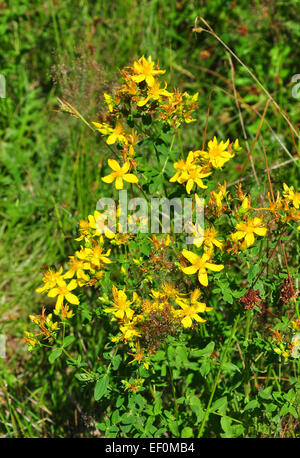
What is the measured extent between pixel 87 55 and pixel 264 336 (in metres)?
2.00

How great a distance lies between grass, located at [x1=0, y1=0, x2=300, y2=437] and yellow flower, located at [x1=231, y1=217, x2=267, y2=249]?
33.1 inches

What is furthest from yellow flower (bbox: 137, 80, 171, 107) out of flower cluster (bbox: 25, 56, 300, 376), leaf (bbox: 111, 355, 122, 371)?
leaf (bbox: 111, 355, 122, 371)

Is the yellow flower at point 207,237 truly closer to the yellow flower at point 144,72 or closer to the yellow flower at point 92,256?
the yellow flower at point 92,256

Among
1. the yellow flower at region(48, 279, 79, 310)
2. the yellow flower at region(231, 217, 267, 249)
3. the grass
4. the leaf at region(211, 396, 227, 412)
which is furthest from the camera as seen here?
the grass

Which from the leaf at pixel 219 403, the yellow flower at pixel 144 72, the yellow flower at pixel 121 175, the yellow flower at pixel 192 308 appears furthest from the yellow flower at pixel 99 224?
the leaf at pixel 219 403

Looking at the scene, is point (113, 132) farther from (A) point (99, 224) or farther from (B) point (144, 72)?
(A) point (99, 224)

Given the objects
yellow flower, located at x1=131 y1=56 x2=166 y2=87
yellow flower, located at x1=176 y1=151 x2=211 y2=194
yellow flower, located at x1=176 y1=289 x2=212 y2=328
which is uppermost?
yellow flower, located at x1=131 y1=56 x2=166 y2=87

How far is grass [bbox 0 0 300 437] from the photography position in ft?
7.78

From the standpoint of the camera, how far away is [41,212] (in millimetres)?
2807

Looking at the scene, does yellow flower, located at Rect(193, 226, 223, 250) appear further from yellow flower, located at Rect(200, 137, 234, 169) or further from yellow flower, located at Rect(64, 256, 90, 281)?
yellow flower, located at Rect(64, 256, 90, 281)

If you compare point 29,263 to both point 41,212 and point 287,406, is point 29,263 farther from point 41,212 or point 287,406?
point 287,406

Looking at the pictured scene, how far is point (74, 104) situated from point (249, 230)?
1.44 meters

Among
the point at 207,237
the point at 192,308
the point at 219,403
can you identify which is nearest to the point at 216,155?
the point at 207,237

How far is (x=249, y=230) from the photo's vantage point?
137 centimetres
